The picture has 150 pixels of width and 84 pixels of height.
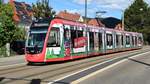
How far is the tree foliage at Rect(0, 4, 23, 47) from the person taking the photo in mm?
42812

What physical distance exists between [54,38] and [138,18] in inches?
3677

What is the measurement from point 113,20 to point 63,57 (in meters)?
108

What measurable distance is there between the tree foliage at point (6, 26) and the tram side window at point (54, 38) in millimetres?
17393

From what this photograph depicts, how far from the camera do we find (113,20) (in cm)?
13325

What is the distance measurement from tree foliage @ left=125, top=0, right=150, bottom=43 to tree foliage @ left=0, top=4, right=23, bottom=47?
235 ft

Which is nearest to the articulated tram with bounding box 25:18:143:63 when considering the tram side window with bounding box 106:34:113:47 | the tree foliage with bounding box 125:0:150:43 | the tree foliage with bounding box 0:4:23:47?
the tram side window with bounding box 106:34:113:47

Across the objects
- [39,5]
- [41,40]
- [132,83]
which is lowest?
[132,83]

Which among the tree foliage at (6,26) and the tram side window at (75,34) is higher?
the tree foliage at (6,26)

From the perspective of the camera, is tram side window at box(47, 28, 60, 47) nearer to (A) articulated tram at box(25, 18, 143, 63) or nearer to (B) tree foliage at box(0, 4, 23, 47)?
(A) articulated tram at box(25, 18, 143, 63)

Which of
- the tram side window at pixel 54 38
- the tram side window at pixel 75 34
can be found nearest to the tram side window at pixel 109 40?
the tram side window at pixel 75 34

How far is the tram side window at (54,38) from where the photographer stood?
25.4m

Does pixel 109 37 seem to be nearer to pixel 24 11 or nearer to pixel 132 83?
pixel 132 83

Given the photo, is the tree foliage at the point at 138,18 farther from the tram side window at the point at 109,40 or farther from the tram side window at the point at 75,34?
the tram side window at the point at 75,34

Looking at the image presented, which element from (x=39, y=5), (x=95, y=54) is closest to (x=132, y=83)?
(x=95, y=54)
